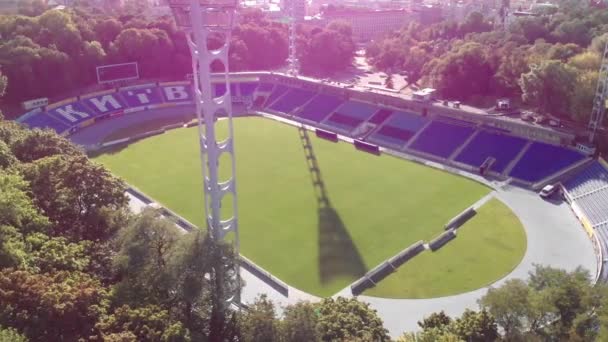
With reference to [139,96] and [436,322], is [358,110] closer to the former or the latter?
[139,96]

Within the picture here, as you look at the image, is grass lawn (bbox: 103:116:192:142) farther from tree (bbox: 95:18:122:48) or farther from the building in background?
the building in background

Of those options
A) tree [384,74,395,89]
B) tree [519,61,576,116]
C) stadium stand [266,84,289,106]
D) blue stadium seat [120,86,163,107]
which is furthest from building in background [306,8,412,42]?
tree [519,61,576,116]

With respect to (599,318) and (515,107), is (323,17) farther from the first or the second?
(599,318)

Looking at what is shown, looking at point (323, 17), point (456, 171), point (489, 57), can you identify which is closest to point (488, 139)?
point (456, 171)

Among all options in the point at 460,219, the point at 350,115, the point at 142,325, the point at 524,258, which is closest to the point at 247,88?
the point at 350,115

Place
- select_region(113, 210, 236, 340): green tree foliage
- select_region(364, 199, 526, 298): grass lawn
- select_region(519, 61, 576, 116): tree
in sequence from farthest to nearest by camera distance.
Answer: select_region(519, 61, 576, 116): tree → select_region(364, 199, 526, 298): grass lawn → select_region(113, 210, 236, 340): green tree foliage
